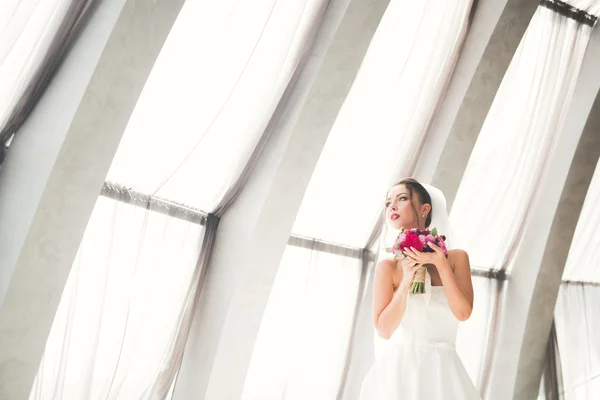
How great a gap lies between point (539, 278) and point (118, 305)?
5.00 metres

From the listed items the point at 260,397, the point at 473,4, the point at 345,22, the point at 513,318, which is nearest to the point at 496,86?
the point at 473,4

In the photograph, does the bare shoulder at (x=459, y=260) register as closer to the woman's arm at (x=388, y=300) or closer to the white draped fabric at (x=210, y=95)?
the woman's arm at (x=388, y=300)

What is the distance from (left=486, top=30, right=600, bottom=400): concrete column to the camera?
22.0 ft

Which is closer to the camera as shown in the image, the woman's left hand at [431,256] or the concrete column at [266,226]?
the woman's left hand at [431,256]

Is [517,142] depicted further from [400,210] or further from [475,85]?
[400,210]

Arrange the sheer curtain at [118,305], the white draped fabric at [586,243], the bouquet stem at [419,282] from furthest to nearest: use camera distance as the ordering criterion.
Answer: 1. the white draped fabric at [586,243]
2. the sheer curtain at [118,305]
3. the bouquet stem at [419,282]

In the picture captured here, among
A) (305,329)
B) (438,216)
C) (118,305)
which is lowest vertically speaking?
(118,305)

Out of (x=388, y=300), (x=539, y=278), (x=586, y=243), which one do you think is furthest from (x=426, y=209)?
(x=586, y=243)

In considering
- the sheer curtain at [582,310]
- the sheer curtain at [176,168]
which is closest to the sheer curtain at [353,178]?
the sheer curtain at [176,168]

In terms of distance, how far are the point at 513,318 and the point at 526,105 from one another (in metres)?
2.64

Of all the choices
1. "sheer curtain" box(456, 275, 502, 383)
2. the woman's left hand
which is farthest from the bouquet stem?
"sheer curtain" box(456, 275, 502, 383)

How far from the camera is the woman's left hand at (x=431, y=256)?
2.84m

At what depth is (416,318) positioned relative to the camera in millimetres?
2990

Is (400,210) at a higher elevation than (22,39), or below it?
below
